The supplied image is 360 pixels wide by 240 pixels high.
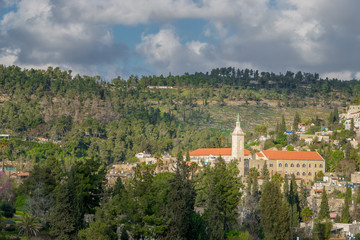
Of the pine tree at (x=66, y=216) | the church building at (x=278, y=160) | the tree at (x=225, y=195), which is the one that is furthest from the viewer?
the church building at (x=278, y=160)

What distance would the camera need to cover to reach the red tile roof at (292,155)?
8612cm

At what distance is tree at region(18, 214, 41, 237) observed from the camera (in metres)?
41.5

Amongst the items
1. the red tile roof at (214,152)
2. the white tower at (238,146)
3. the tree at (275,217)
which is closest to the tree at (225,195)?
the tree at (275,217)

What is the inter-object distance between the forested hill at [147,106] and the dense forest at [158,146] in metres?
0.29

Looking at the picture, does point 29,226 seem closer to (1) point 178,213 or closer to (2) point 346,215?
(1) point 178,213

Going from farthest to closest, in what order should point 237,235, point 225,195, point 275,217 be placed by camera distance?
point 225,195 → point 275,217 → point 237,235

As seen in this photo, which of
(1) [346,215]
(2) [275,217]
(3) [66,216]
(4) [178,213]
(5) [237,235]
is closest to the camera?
(3) [66,216]

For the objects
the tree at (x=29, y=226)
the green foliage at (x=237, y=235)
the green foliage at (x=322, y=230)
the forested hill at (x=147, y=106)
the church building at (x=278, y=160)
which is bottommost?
the green foliage at (x=322, y=230)

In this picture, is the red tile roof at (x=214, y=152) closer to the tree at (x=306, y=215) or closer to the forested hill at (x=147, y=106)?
the forested hill at (x=147, y=106)

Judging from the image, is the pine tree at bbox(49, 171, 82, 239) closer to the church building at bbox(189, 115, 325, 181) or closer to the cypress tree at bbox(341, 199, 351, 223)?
the cypress tree at bbox(341, 199, 351, 223)

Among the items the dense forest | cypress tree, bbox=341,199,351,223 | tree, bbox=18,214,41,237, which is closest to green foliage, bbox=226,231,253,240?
the dense forest

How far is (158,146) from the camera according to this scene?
9719 centimetres

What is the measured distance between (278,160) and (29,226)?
51995 millimetres

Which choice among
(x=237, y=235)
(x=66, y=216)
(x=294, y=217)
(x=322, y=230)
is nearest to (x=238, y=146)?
(x=294, y=217)
